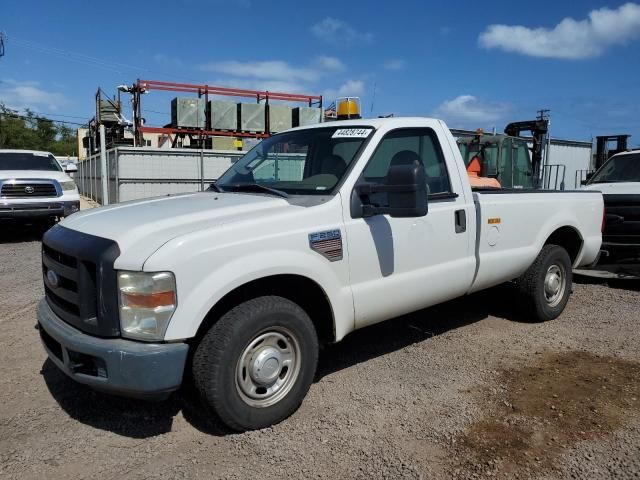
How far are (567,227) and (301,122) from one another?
20095mm

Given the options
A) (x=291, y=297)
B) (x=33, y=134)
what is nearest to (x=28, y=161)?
Result: (x=291, y=297)

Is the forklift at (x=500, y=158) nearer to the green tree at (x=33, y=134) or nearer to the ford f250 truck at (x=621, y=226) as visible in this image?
the ford f250 truck at (x=621, y=226)

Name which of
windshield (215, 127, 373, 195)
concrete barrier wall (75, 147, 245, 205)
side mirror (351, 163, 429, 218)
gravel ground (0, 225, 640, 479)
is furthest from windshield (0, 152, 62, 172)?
side mirror (351, 163, 429, 218)

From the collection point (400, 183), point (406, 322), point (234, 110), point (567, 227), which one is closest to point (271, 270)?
point (400, 183)

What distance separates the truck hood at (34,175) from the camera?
1045cm

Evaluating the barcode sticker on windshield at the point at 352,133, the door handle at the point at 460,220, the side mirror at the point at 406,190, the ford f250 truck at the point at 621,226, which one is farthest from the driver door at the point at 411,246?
the ford f250 truck at the point at 621,226

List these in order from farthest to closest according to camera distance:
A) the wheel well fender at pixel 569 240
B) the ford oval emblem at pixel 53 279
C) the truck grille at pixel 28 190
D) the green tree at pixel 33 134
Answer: the green tree at pixel 33 134 → the truck grille at pixel 28 190 → the wheel well fender at pixel 569 240 → the ford oval emblem at pixel 53 279

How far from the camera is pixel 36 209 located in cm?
1052

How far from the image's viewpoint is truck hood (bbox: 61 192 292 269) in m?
2.84

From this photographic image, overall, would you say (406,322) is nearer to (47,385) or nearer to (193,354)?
(193,354)

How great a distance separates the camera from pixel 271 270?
3092mm

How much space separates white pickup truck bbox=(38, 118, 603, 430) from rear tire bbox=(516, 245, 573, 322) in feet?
2.29

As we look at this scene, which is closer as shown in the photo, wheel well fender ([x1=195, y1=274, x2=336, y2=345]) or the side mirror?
wheel well fender ([x1=195, y1=274, x2=336, y2=345])

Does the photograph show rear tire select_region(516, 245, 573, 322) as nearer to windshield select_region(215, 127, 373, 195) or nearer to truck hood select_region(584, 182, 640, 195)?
windshield select_region(215, 127, 373, 195)
